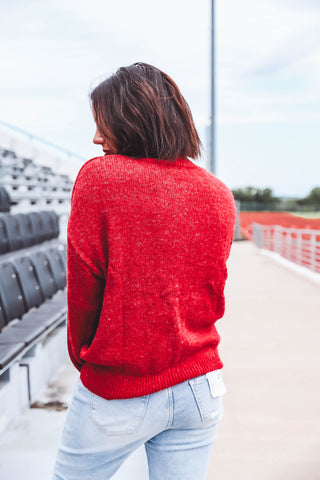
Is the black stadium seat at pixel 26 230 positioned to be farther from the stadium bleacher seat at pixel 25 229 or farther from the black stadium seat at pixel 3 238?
the black stadium seat at pixel 3 238

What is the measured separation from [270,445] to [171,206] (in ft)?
6.34

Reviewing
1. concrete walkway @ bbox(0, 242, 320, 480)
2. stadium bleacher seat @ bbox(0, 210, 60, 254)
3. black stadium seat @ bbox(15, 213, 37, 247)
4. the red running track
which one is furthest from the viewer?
the red running track

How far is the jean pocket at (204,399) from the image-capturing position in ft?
2.68

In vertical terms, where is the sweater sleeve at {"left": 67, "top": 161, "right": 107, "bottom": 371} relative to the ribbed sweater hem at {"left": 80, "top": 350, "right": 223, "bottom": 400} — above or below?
above

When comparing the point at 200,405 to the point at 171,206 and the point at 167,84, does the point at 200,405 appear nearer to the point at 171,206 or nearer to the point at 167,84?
the point at 171,206

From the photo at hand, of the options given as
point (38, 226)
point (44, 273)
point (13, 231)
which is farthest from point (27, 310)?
point (38, 226)

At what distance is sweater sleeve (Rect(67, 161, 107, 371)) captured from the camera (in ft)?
2.43

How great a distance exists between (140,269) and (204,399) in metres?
0.25

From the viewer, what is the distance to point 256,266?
1000cm

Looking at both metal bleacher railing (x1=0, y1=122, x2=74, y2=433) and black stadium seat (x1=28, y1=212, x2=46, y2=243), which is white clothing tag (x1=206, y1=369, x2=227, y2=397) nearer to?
metal bleacher railing (x1=0, y1=122, x2=74, y2=433)

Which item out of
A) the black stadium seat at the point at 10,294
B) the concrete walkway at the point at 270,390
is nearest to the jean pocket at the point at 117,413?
the concrete walkway at the point at 270,390

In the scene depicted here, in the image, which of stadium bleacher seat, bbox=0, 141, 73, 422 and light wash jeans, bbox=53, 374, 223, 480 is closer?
light wash jeans, bbox=53, 374, 223, 480

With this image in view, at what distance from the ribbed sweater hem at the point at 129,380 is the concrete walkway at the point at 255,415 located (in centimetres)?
124

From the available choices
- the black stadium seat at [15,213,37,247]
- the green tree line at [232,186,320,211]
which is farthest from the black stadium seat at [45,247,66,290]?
the green tree line at [232,186,320,211]
